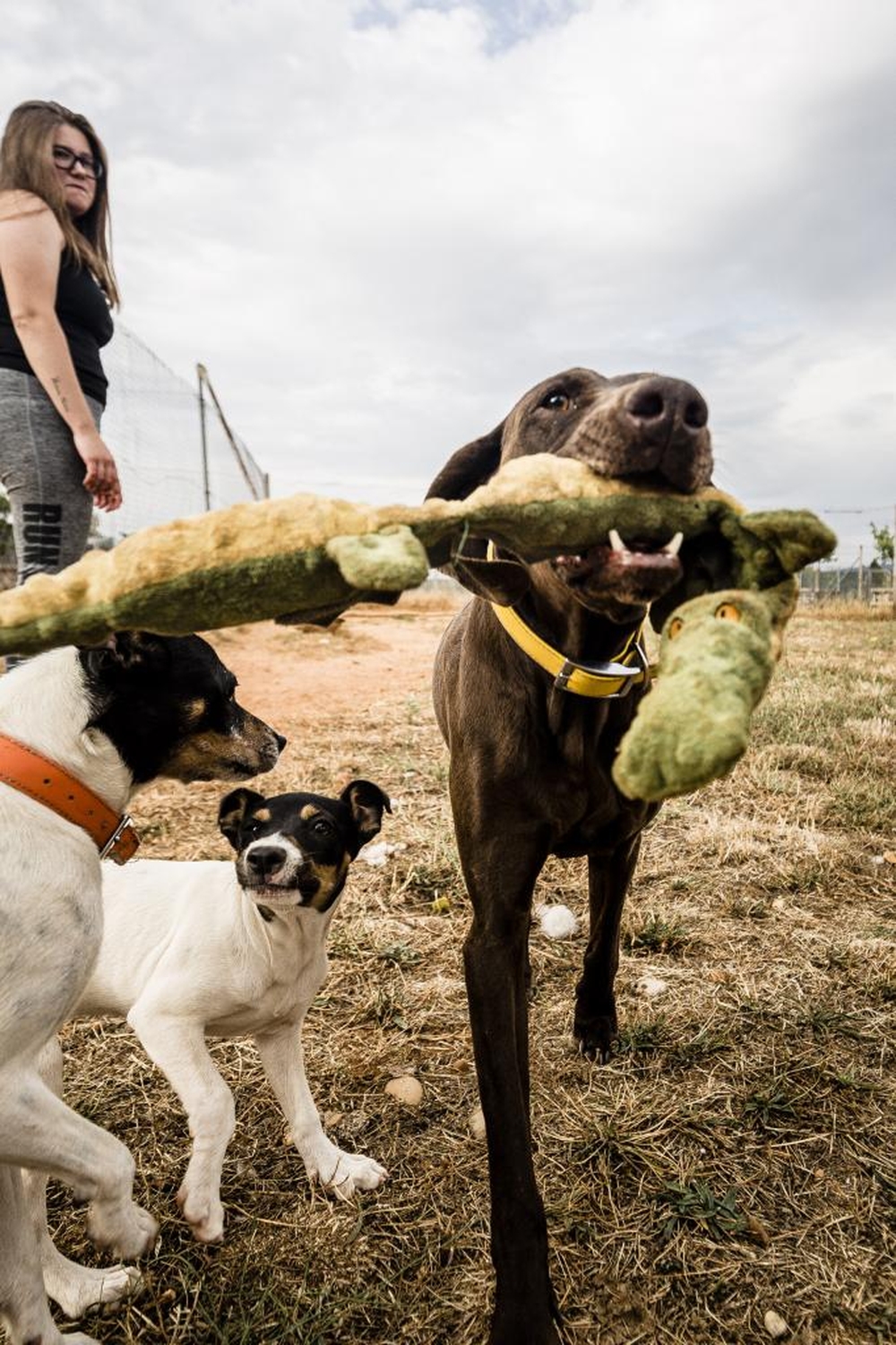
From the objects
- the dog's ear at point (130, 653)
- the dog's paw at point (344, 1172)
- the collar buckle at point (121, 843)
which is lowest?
the dog's paw at point (344, 1172)

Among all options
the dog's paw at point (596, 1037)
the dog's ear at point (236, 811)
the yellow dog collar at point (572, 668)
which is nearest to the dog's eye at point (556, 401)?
the yellow dog collar at point (572, 668)

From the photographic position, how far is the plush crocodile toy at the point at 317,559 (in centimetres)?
122

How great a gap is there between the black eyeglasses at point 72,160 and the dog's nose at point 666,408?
108 inches

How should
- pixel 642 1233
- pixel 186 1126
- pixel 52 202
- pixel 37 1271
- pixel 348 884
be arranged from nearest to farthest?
pixel 37 1271 < pixel 642 1233 < pixel 186 1126 < pixel 52 202 < pixel 348 884

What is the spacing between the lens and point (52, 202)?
3.06 metres

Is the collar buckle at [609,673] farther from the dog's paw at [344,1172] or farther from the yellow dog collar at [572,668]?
the dog's paw at [344,1172]

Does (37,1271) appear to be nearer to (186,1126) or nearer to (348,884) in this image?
(186,1126)

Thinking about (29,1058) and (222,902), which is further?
(222,902)

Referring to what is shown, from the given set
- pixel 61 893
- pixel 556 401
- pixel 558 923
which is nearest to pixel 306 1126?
pixel 61 893

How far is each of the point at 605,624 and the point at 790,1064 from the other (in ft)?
5.91

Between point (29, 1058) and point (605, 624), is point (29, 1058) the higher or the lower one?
the lower one

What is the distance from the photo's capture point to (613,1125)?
2.55 m

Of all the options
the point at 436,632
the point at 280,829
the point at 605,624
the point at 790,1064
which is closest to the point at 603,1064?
the point at 790,1064

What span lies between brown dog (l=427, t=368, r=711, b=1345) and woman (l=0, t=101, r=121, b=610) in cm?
155
